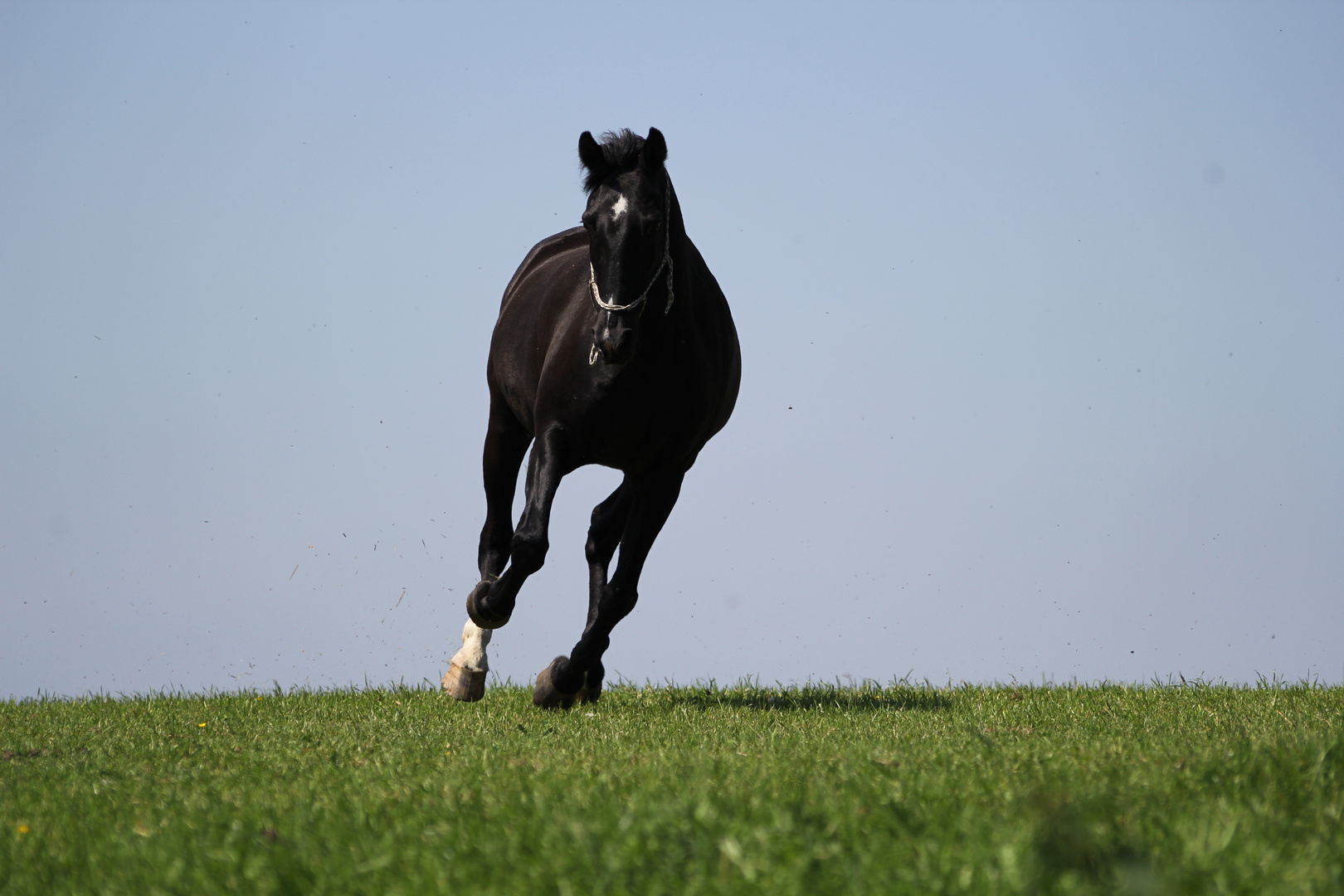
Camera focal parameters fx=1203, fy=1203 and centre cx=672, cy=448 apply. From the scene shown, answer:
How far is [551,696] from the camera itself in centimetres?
799

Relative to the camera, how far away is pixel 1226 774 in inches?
164

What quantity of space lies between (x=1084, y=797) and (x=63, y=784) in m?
4.39

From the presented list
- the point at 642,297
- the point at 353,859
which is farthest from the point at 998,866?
the point at 642,297

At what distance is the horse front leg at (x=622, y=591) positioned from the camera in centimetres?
775

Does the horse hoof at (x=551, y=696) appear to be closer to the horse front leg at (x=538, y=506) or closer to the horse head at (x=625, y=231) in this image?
the horse front leg at (x=538, y=506)

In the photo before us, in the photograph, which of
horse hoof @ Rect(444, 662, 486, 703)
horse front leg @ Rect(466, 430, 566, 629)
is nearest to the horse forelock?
horse front leg @ Rect(466, 430, 566, 629)

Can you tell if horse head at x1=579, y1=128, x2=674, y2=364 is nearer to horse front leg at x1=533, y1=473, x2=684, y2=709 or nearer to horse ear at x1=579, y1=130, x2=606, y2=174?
horse ear at x1=579, y1=130, x2=606, y2=174

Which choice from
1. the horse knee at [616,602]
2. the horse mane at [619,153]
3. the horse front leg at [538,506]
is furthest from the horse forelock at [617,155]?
the horse knee at [616,602]

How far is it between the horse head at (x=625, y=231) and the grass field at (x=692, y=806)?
2191mm

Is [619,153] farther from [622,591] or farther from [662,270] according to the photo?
[622,591]

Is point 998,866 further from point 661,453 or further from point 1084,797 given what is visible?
point 661,453

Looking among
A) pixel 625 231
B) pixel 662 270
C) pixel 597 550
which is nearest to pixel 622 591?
pixel 597 550

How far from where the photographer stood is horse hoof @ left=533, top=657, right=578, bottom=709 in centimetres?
798

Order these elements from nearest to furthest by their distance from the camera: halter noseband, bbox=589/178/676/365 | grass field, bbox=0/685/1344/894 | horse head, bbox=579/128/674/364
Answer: grass field, bbox=0/685/1344/894 < horse head, bbox=579/128/674/364 < halter noseband, bbox=589/178/676/365
